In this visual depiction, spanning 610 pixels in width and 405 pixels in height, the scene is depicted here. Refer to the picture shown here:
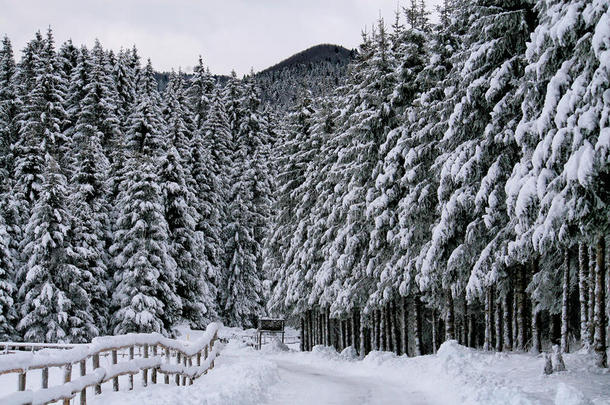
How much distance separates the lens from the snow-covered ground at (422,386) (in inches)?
424

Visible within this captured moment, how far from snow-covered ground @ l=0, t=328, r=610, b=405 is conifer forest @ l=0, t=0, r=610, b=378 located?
1.85 metres

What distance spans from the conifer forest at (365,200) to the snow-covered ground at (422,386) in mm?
1853

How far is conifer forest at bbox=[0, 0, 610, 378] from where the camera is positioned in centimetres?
1446

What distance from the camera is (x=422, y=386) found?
16375 millimetres

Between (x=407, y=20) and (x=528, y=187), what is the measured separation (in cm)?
1669

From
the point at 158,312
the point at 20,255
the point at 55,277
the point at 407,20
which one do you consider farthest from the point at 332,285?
the point at 20,255

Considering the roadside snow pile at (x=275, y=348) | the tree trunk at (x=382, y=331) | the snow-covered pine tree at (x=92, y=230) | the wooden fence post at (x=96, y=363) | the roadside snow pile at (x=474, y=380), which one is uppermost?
the snow-covered pine tree at (x=92, y=230)

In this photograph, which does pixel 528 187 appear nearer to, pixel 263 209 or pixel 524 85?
pixel 524 85

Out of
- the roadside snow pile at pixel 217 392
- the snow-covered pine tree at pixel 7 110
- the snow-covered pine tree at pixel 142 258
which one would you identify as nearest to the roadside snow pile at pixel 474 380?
the roadside snow pile at pixel 217 392

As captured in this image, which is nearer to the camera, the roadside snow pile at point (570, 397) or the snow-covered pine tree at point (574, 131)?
the roadside snow pile at point (570, 397)

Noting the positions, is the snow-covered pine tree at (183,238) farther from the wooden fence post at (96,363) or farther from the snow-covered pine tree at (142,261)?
the wooden fence post at (96,363)

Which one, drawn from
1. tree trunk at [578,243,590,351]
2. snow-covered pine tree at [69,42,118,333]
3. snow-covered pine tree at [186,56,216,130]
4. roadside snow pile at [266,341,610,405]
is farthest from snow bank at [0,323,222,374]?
snow-covered pine tree at [186,56,216,130]

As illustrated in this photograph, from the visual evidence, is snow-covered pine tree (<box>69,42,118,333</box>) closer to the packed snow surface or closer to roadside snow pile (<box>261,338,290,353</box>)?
roadside snow pile (<box>261,338,290,353</box>)

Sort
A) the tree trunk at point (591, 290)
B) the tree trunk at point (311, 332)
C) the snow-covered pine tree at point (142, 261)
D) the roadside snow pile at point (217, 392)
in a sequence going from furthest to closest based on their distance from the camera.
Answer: the tree trunk at point (311, 332), the snow-covered pine tree at point (142, 261), the tree trunk at point (591, 290), the roadside snow pile at point (217, 392)
